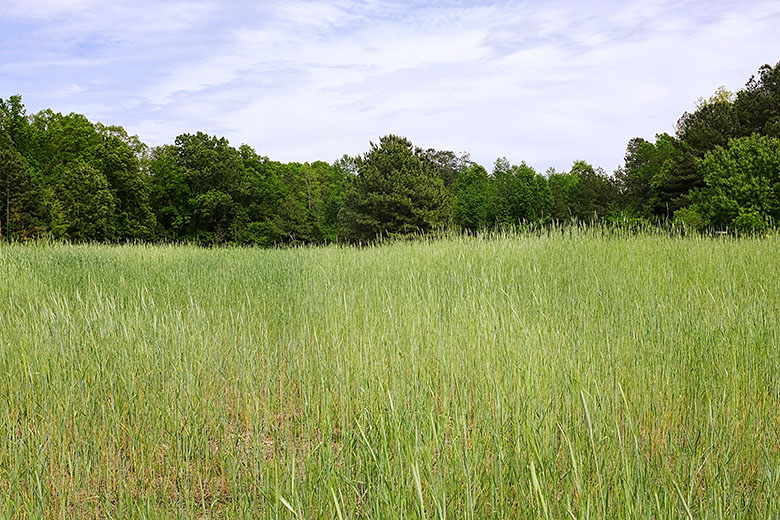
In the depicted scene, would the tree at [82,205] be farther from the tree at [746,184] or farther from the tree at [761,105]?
the tree at [761,105]

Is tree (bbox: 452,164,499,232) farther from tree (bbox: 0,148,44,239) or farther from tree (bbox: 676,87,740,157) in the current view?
tree (bbox: 0,148,44,239)

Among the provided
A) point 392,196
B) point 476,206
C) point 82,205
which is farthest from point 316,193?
point 392,196

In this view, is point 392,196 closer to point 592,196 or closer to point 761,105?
point 761,105

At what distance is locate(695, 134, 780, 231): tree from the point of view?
20.9 meters

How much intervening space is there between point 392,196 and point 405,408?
2326 centimetres

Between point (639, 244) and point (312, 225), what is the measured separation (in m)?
32.2

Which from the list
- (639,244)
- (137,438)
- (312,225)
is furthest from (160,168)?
(137,438)

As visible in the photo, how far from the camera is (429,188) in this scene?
2619cm

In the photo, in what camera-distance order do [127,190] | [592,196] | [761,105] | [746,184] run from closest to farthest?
[746,184]
[761,105]
[127,190]
[592,196]

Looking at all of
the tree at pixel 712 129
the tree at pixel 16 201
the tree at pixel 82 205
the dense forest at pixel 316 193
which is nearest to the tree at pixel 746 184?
the dense forest at pixel 316 193

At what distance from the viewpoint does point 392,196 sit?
83.4 ft

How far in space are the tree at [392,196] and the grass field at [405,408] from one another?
1920cm

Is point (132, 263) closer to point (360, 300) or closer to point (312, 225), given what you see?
point (360, 300)

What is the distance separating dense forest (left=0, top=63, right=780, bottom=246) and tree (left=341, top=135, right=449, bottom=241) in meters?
0.07
